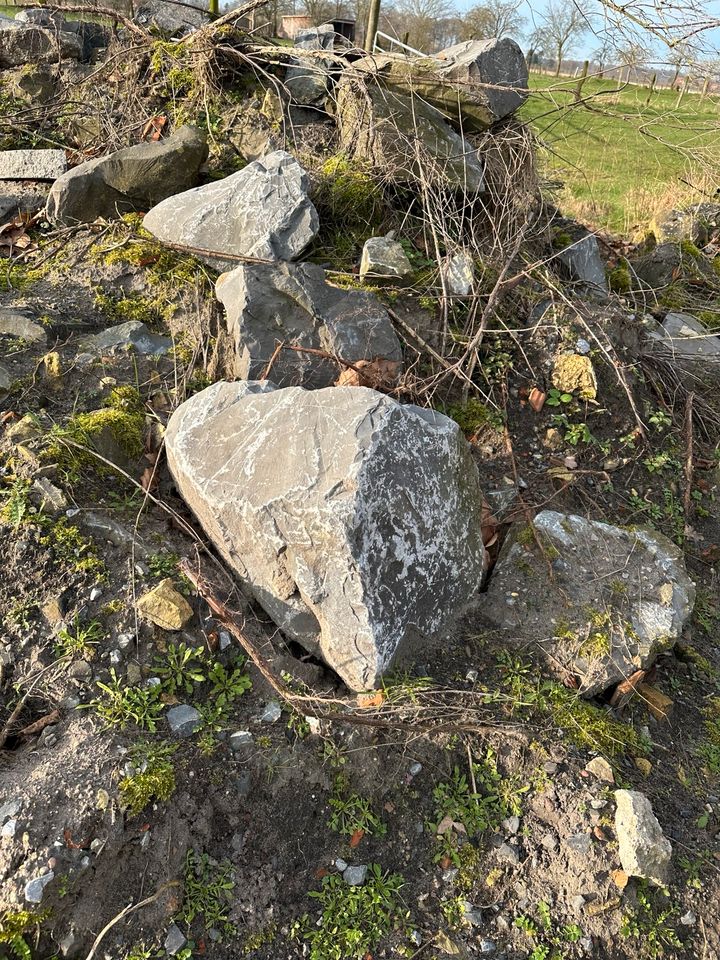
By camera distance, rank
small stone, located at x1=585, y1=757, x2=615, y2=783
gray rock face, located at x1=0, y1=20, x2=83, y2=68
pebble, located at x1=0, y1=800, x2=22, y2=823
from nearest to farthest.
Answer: pebble, located at x1=0, y1=800, x2=22, y2=823 → small stone, located at x1=585, y1=757, x2=615, y2=783 → gray rock face, located at x1=0, y1=20, x2=83, y2=68

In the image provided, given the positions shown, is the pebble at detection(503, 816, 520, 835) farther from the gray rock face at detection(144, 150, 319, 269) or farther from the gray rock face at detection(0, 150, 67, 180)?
the gray rock face at detection(0, 150, 67, 180)

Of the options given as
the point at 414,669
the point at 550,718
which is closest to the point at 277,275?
the point at 414,669

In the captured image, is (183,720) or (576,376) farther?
(576,376)

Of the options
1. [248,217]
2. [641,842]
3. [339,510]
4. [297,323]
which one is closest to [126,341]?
[297,323]

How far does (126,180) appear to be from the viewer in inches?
153

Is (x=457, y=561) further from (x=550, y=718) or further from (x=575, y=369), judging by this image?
(x=575, y=369)

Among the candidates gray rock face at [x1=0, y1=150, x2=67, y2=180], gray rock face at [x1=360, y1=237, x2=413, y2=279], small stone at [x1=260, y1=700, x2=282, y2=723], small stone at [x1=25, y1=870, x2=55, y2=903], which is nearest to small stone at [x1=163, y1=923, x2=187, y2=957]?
small stone at [x1=25, y1=870, x2=55, y2=903]

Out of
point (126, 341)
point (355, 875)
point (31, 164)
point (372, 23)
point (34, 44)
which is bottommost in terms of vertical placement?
point (355, 875)

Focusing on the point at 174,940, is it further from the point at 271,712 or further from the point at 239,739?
the point at 271,712

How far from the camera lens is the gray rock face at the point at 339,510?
2.22m

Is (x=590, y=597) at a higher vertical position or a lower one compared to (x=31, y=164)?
lower

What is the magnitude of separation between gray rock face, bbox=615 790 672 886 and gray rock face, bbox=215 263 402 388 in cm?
211

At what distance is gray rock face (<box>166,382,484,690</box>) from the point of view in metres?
2.22

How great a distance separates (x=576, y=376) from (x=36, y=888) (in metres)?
3.21
